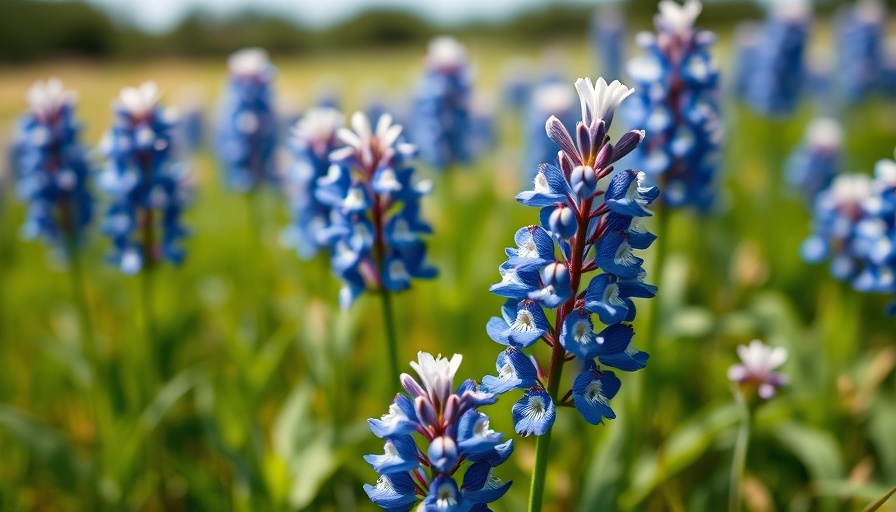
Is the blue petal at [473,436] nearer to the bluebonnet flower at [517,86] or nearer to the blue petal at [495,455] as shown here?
the blue petal at [495,455]

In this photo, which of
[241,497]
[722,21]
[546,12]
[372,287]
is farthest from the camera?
[722,21]

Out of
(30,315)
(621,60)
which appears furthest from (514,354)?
(621,60)

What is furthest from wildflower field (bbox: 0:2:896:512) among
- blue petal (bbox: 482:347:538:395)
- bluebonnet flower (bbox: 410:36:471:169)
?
bluebonnet flower (bbox: 410:36:471:169)

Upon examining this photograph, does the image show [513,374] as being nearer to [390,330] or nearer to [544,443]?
[544,443]

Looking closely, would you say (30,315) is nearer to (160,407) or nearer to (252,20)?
(160,407)

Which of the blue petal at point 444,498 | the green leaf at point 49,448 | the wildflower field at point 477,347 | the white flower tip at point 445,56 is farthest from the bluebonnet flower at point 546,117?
the blue petal at point 444,498

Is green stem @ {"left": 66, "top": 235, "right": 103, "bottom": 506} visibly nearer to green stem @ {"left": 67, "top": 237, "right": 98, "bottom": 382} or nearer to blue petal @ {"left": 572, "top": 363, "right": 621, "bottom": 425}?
green stem @ {"left": 67, "top": 237, "right": 98, "bottom": 382}

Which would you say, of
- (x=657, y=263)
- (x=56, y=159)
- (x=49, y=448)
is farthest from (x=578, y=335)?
(x=56, y=159)
